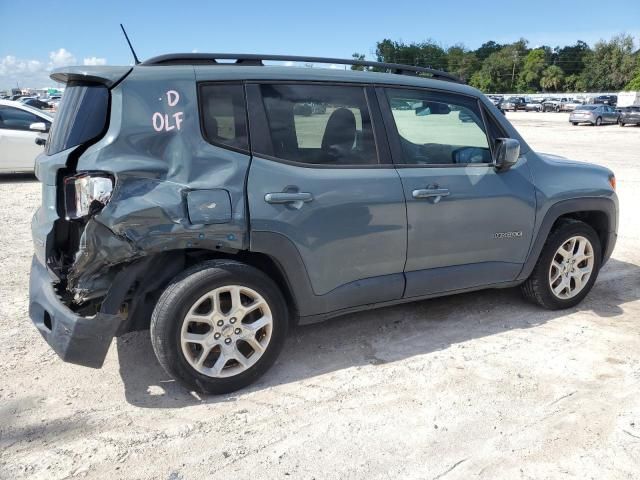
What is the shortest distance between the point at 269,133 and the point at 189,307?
43.2 inches

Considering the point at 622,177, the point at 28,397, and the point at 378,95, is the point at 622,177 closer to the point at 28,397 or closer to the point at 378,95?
the point at 378,95

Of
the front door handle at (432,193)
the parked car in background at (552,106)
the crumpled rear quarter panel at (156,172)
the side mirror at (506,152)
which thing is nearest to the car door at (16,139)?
the crumpled rear quarter panel at (156,172)

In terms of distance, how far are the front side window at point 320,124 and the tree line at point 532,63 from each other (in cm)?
10165

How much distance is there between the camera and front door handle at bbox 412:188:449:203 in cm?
337

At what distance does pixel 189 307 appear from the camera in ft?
9.29

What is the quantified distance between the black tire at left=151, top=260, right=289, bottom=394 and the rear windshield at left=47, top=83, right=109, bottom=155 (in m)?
0.93

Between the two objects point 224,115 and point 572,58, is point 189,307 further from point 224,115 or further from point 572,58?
point 572,58

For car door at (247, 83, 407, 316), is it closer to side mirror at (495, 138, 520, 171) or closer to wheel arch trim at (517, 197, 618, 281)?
side mirror at (495, 138, 520, 171)

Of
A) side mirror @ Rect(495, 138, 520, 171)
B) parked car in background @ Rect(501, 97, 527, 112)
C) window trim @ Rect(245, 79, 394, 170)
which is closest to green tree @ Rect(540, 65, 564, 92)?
parked car in background @ Rect(501, 97, 527, 112)

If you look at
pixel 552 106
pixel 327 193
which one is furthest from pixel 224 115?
pixel 552 106

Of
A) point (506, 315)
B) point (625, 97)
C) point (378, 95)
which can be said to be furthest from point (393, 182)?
point (625, 97)

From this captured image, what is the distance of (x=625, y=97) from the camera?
2189 inches

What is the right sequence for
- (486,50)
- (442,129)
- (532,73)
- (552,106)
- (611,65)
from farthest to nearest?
(486,50) < (532,73) < (611,65) < (552,106) < (442,129)

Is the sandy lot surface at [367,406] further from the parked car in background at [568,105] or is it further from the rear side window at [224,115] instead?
the parked car in background at [568,105]
